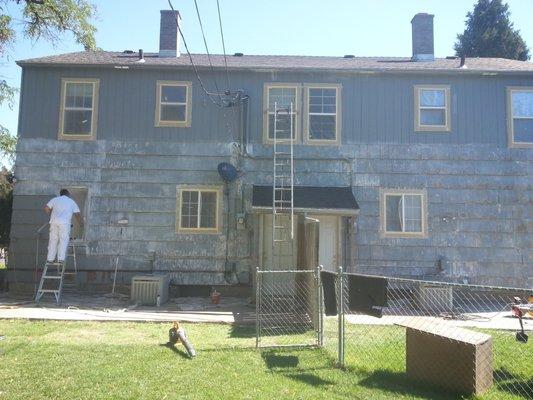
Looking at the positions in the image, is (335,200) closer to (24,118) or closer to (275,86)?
(275,86)

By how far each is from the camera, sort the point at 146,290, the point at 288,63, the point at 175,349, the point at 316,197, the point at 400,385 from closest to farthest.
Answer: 1. the point at 400,385
2. the point at 175,349
3. the point at 146,290
4. the point at 316,197
5. the point at 288,63

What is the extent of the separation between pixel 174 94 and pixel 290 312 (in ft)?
24.5

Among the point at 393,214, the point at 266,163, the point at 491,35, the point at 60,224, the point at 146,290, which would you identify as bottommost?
the point at 146,290

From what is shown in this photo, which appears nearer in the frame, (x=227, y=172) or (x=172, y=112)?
(x=227, y=172)

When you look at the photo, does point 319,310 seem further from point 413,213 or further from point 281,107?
point 281,107

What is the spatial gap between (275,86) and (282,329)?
7.78m

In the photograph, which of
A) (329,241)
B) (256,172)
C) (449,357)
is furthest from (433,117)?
(449,357)

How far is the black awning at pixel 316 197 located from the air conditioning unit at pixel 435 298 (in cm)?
284

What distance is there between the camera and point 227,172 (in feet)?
42.9

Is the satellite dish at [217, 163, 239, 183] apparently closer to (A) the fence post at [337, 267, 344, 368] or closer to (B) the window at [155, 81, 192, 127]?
(B) the window at [155, 81, 192, 127]

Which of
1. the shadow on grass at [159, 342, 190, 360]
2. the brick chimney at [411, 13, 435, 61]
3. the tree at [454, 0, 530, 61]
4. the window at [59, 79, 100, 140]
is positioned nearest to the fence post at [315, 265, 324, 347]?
the shadow on grass at [159, 342, 190, 360]

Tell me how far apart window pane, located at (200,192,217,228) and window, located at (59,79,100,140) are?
12.3 ft

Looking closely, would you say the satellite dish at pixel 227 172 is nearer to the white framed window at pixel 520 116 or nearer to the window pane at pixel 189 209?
the window pane at pixel 189 209

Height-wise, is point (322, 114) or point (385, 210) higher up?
point (322, 114)
